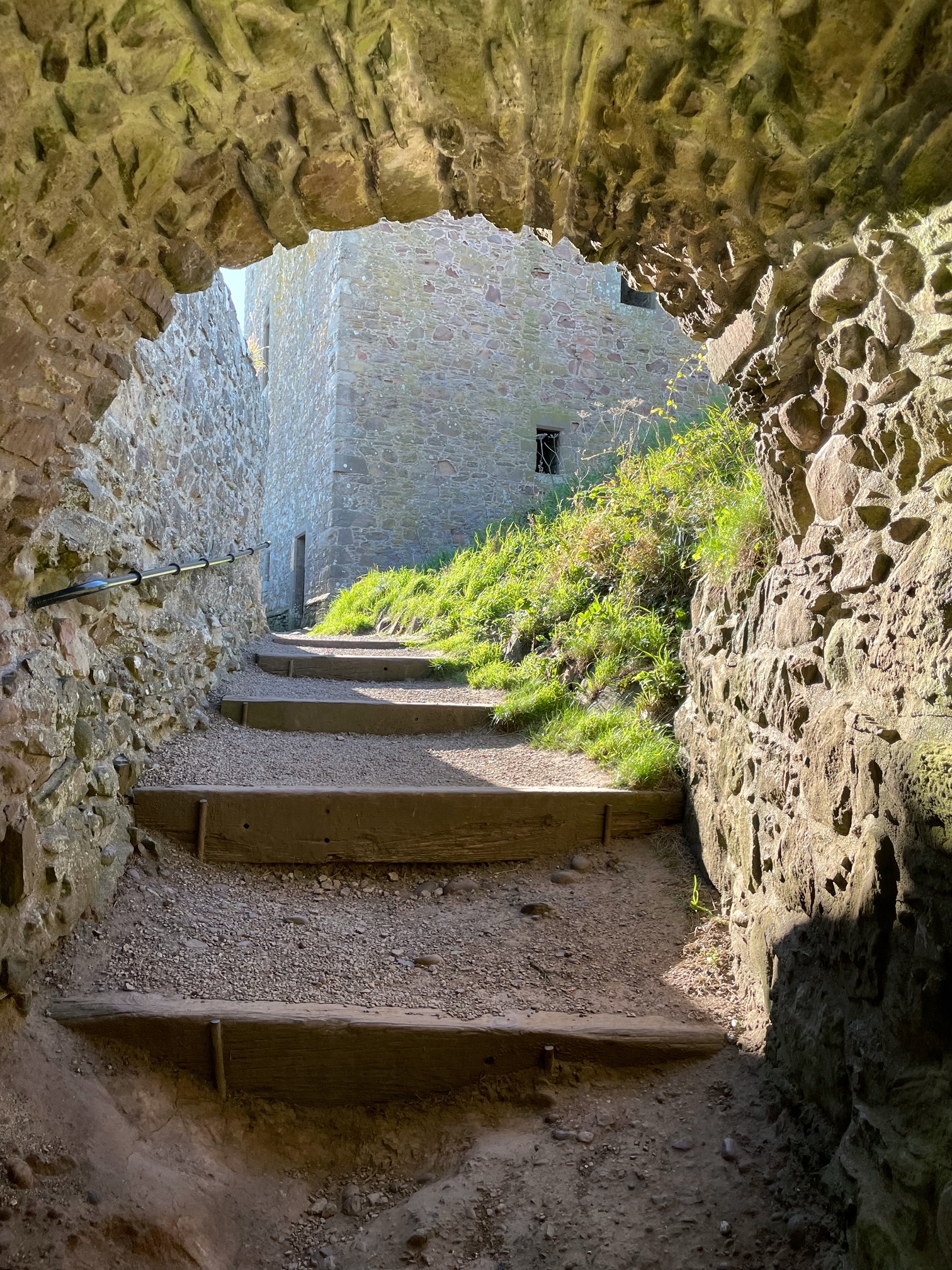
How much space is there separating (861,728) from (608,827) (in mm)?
1526

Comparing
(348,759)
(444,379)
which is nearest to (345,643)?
(348,759)

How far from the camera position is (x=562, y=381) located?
417 inches

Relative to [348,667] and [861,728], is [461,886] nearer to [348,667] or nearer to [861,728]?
[861,728]

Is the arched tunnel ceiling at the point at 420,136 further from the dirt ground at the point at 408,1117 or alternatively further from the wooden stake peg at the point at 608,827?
the wooden stake peg at the point at 608,827

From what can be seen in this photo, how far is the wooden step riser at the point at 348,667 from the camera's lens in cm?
532

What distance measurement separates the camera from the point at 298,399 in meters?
11.1

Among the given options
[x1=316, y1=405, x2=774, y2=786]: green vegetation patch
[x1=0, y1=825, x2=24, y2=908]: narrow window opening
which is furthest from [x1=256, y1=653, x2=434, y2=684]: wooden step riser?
[x1=0, y1=825, x2=24, y2=908]: narrow window opening

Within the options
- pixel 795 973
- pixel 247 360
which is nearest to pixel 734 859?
pixel 795 973

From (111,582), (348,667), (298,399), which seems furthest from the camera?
(298,399)

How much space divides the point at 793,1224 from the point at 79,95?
2.51 meters

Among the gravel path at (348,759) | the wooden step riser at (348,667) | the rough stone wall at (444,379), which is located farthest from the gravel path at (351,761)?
the rough stone wall at (444,379)

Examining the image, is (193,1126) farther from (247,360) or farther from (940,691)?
(247,360)

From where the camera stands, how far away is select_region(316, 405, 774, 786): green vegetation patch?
3273 mm

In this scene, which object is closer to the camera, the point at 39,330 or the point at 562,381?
the point at 39,330
